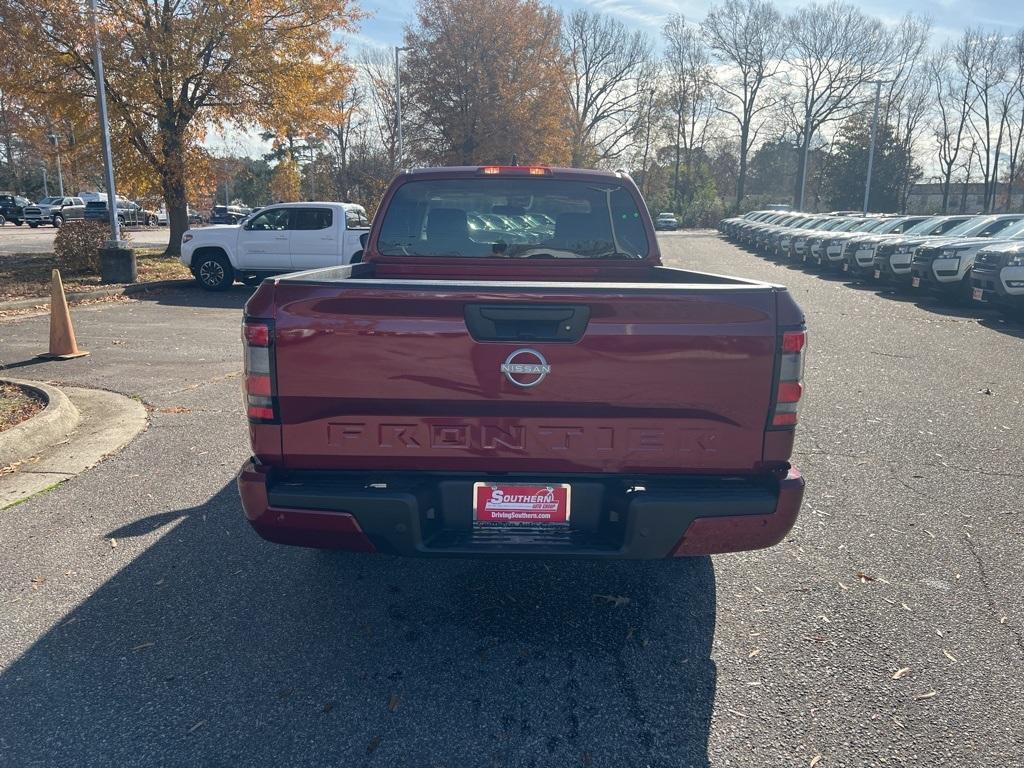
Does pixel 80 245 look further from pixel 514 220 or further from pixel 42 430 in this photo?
pixel 514 220

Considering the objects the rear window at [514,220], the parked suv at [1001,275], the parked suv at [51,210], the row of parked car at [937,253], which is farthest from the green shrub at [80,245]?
the parked suv at [51,210]

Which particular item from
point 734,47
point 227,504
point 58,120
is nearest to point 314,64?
point 58,120

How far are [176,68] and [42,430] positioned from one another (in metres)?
13.5

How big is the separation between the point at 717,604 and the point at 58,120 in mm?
18788

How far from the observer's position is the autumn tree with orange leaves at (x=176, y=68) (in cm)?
1535

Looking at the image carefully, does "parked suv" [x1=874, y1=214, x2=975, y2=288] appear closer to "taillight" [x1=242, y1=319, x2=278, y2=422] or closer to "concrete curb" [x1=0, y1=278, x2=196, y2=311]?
"concrete curb" [x1=0, y1=278, x2=196, y2=311]

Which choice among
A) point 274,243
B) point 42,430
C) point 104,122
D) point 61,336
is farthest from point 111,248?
point 42,430

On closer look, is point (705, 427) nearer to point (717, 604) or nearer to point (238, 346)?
point (717, 604)

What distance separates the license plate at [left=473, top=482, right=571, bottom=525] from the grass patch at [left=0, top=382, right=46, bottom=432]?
4384mm

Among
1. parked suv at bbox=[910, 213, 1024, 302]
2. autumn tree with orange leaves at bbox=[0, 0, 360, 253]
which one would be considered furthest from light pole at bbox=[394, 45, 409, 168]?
parked suv at bbox=[910, 213, 1024, 302]

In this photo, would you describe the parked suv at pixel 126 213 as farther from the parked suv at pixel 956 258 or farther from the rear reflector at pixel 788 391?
the rear reflector at pixel 788 391

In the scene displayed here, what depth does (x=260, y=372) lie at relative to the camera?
2.78 metres

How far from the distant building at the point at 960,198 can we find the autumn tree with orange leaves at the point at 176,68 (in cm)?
5882

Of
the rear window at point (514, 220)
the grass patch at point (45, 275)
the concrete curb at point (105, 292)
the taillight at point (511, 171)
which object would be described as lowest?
the concrete curb at point (105, 292)
